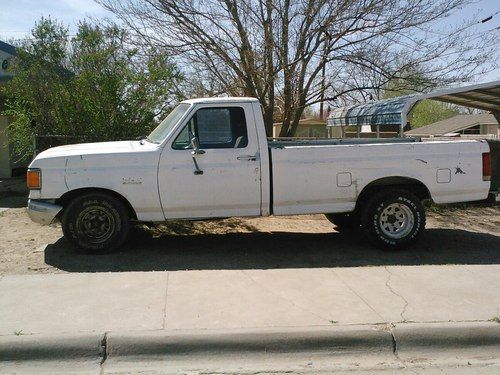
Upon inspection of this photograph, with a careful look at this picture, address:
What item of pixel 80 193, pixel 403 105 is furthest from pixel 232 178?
pixel 403 105

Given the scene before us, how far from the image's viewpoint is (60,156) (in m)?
6.68

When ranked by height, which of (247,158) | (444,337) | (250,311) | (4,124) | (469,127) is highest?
(469,127)

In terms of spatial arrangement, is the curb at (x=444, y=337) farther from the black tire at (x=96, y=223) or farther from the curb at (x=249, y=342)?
the black tire at (x=96, y=223)

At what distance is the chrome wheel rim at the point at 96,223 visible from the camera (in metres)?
6.82

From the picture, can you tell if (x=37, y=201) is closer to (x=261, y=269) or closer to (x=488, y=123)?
(x=261, y=269)

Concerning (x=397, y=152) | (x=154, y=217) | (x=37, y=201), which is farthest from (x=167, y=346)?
(x=397, y=152)

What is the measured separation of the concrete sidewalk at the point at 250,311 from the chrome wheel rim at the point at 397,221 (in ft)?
3.45

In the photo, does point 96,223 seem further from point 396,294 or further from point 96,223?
point 396,294

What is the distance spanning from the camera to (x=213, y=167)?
688 cm

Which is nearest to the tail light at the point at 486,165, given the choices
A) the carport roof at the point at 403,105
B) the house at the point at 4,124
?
the carport roof at the point at 403,105

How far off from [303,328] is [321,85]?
9.82 metres

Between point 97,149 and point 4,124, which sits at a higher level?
point 4,124

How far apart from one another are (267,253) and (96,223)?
7.61 feet

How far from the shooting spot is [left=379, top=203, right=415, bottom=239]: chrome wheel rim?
7336 millimetres
